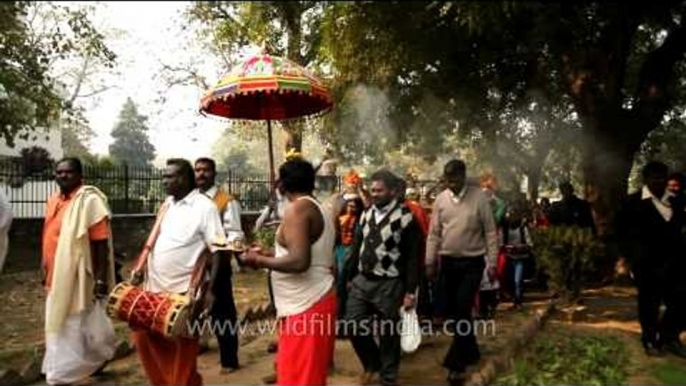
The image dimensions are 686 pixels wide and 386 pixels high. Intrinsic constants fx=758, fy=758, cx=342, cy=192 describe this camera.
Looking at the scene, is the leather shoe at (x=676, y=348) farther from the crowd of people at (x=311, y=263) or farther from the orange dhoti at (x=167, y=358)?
the orange dhoti at (x=167, y=358)

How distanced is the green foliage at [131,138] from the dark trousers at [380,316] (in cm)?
6600

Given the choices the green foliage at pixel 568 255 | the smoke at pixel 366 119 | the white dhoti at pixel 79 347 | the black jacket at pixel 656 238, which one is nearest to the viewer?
the white dhoti at pixel 79 347

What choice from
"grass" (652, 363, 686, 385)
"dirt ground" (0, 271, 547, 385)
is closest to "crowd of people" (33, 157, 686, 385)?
"dirt ground" (0, 271, 547, 385)

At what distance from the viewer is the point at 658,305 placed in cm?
747

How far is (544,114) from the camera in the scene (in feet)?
59.3

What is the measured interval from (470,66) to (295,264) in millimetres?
6982

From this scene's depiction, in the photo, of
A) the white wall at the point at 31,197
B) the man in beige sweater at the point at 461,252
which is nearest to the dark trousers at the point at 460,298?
the man in beige sweater at the point at 461,252

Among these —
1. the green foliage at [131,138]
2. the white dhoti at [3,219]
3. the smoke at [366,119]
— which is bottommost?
the white dhoti at [3,219]

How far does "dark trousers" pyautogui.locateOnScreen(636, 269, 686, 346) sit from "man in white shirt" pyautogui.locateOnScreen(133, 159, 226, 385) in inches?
174

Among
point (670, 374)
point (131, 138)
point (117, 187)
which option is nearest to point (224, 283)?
point (670, 374)

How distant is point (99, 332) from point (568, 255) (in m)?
5.93

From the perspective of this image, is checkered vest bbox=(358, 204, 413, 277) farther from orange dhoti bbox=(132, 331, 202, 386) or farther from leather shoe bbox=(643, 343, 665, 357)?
leather shoe bbox=(643, 343, 665, 357)

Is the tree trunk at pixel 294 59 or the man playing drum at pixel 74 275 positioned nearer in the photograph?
the man playing drum at pixel 74 275

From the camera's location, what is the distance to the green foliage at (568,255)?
9.50 meters
